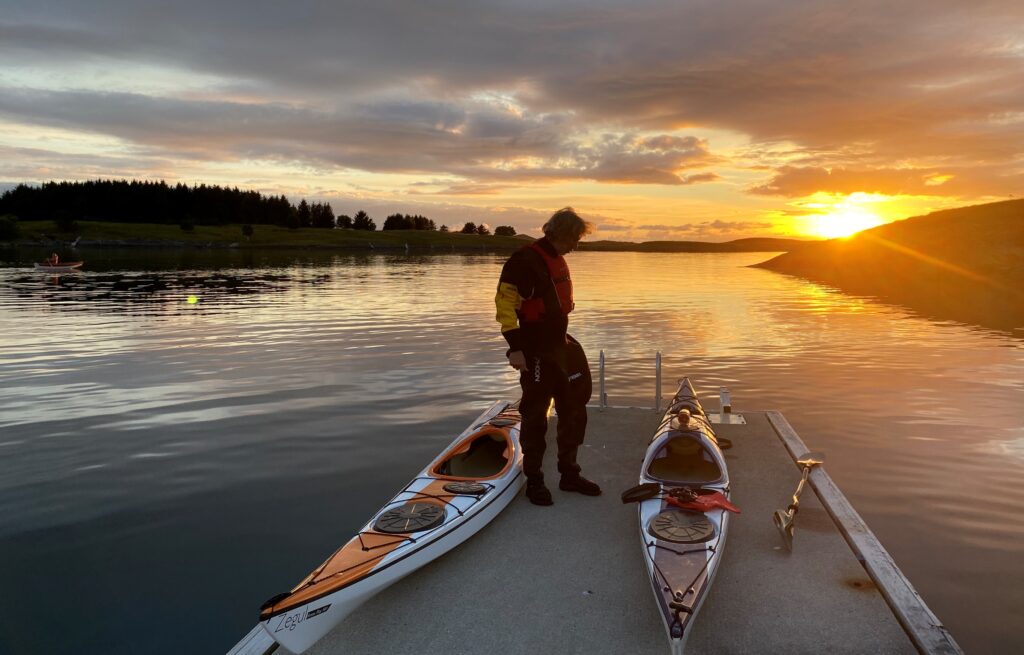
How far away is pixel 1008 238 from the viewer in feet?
173

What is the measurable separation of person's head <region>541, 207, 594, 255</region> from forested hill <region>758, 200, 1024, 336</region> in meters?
31.5

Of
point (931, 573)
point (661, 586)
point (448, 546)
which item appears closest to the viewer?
point (661, 586)

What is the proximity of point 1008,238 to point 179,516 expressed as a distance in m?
64.3

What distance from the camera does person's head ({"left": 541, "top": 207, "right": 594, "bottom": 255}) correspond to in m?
7.50

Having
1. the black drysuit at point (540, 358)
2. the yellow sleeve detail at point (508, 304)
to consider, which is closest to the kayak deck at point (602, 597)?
the black drysuit at point (540, 358)

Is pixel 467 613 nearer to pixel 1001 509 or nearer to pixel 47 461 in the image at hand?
pixel 1001 509

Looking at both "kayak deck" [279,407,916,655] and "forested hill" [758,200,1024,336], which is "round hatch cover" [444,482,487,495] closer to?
"kayak deck" [279,407,916,655]

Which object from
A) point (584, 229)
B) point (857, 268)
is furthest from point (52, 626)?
point (857, 268)

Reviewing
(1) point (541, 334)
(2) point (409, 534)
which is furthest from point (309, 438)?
(2) point (409, 534)

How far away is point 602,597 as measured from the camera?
5680 mm

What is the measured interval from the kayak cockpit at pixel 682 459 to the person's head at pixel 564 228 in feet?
9.49

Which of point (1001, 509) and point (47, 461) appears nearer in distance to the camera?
point (1001, 509)

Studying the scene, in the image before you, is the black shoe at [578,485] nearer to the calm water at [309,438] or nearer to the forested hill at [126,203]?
the calm water at [309,438]

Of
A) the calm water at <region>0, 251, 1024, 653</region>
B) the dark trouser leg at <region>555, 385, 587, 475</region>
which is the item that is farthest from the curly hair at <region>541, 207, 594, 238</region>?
the calm water at <region>0, 251, 1024, 653</region>
